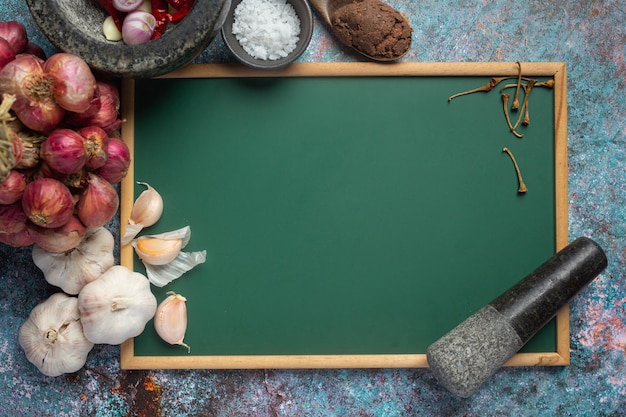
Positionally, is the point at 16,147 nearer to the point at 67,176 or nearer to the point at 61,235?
→ the point at 67,176

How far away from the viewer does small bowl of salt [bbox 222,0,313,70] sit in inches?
50.0

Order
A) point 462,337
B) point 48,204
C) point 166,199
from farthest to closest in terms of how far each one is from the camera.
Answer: point 166,199
point 462,337
point 48,204

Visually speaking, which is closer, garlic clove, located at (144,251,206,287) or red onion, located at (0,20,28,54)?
red onion, located at (0,20,28,54)

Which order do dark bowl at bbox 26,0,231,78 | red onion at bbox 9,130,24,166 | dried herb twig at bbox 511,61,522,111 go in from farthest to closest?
dried herb twig at bbox 511,61,522,111
dark bowl at bbox 26,0,231,78
red onion at bbox 9,130,24,166

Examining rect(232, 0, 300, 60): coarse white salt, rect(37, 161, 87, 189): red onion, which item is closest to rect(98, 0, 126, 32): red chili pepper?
rect(232, 0, 300, 60): coarse white salt

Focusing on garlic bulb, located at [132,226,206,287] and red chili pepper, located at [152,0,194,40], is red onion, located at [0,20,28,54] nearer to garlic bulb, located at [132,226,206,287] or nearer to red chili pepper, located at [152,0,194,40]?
red chili pepper, located at [152,0,194,40]

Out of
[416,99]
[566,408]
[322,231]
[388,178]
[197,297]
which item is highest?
[416,99]

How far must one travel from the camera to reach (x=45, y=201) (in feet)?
3.49

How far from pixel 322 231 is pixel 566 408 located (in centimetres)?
75

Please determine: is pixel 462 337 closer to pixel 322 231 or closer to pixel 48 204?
pixel 322 231

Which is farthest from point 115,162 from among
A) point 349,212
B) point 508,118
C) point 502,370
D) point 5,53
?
point 502,370

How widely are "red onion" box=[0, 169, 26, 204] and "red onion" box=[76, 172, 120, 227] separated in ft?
0.38

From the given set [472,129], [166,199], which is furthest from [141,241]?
[472,129]

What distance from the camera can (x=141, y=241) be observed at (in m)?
1.32
